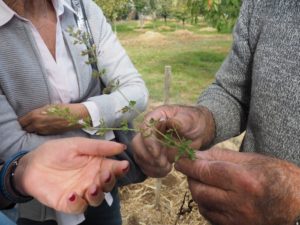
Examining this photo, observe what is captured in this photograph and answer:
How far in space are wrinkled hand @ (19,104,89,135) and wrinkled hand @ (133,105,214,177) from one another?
463 mm

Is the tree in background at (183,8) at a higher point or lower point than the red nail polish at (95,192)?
lower

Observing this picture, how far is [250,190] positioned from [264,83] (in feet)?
2.13

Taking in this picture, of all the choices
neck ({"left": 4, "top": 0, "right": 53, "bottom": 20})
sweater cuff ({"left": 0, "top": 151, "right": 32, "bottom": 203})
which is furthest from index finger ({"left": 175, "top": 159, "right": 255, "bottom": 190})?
neck ({"left": 4, "top": 0, "right": 53, "bottom": 20})

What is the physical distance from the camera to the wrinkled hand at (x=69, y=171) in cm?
156

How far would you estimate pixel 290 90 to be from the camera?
1.51 metres

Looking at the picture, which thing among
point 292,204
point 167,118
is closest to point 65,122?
point 167,118

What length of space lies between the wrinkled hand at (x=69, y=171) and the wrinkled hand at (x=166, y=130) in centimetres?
9

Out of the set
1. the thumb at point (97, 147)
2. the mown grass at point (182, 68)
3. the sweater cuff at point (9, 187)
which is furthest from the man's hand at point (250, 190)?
the mown grass at point (182, 68)

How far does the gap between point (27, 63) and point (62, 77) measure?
197mm

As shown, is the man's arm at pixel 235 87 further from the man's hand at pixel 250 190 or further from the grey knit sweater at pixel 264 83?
the man's hand at pixel 250 190

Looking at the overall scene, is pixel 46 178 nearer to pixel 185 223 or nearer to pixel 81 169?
pixel 81 169

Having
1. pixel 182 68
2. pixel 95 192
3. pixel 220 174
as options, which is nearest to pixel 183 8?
pixel 182 68

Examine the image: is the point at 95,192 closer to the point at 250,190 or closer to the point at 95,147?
the point at 95,147

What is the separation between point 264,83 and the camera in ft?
5.27
